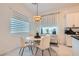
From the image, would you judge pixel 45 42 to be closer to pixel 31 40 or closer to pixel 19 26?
pixel 31 40

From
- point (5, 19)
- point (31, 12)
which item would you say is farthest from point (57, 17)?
point (5, 19)

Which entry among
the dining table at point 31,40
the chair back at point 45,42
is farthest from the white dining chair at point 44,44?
the dining table at point 31,40

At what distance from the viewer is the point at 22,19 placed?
2.84m

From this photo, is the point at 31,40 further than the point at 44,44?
No

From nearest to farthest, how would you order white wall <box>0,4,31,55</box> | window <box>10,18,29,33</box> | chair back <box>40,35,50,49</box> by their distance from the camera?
1. window <box>10,18,29,33</box>
2. white wall <box>0,4,31,55</box>
3. chair back <box>40,35,50,49</box>

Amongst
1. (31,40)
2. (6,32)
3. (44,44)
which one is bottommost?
(44,44)

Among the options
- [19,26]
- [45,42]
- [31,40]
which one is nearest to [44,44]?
[45,42]

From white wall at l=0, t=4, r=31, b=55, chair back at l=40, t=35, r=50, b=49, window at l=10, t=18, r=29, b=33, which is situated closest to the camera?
window at l=10, t=18, r=29, b=33

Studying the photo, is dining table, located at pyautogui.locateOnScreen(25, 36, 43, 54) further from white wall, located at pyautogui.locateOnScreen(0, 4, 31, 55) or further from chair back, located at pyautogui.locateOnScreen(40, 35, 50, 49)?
white wall, located at pyautogui.locateOnScreen(0, 4, 31, 55)

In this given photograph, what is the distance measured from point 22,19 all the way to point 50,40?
93cm

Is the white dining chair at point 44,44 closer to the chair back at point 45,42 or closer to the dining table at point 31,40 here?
the chair back at point 45,42

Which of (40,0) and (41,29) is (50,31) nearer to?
(41,29)

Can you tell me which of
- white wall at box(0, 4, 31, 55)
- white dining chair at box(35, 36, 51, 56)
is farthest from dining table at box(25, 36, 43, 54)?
white wall at box(0, 4, 31, 55)

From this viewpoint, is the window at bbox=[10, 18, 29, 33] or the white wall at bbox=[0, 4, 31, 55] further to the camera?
the white wall at bbox=[0, 4, 31, 55]
